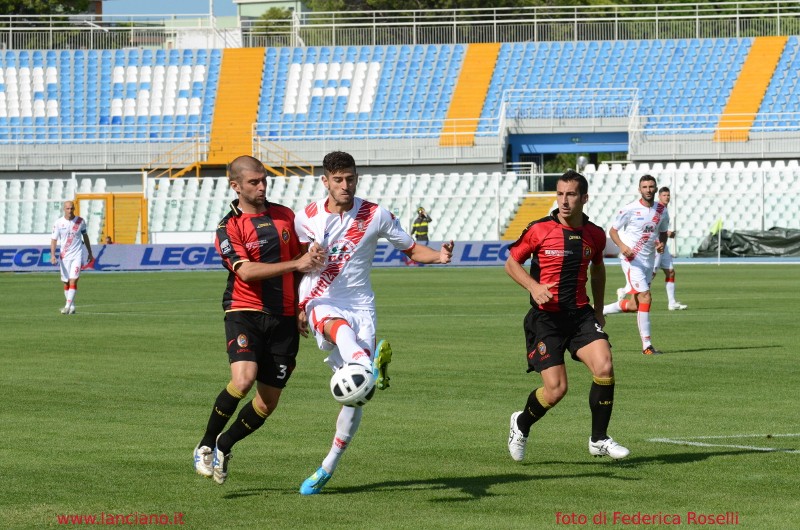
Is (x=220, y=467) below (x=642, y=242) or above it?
above

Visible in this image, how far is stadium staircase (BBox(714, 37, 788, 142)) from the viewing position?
52.0 metres

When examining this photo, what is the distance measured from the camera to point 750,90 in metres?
54.2

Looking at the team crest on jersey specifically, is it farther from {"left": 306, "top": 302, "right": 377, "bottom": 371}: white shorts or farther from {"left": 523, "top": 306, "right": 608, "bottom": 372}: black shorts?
{"left": 523, "top": 306, "right": 608, "bottom": 372}: black shorts

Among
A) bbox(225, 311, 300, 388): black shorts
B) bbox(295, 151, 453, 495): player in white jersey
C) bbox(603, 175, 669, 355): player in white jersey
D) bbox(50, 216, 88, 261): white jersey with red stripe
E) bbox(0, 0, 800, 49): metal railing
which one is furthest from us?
bbox(0, 0, 800, 49): metal railing

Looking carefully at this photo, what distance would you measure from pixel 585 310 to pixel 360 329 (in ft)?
6.75

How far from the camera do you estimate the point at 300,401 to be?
520 inches

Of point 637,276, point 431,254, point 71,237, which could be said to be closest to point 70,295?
point 71,237

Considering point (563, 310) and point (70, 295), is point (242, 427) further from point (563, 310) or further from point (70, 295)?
point (70, 295)

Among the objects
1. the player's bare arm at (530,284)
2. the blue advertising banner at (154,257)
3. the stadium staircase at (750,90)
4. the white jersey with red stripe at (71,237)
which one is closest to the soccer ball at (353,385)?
the player's bare arm at (530,284)

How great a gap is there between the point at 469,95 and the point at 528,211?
1114 cm

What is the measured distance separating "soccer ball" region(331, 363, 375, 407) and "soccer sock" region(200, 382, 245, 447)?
2.99 ft

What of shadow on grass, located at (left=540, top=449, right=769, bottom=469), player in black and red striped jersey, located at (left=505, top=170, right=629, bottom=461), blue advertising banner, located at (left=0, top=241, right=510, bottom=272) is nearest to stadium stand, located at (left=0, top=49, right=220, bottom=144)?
blue advertising banner, located at (left=0, top=241, right=510, bottom=272)

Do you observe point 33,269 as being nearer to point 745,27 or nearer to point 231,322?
point 745,27

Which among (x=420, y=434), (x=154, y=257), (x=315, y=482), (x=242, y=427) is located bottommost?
(x=154, y=257)
